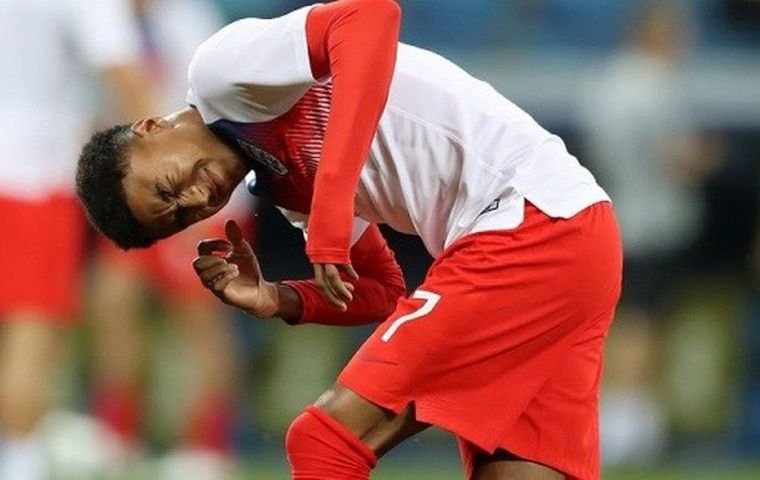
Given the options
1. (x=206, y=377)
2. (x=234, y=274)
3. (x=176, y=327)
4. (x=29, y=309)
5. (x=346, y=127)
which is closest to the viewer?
(x=346, y=127)

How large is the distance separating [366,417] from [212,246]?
0.56 m

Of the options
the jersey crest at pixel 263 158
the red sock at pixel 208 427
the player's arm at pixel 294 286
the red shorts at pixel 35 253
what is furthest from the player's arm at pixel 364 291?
the red sock at pixel 208 427

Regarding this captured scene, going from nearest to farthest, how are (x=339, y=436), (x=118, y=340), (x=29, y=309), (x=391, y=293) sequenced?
(x=339, y=436) < (x=391, y=293) < (x=29, y=309) < (x=118, y=340)

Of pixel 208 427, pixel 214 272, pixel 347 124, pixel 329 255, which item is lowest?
pixel 208 427

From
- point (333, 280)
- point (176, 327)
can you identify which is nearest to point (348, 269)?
point (333, 280)

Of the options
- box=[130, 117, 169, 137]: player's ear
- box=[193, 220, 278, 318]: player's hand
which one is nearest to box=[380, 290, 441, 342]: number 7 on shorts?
box=[193, 220, 278, 318]: player's hand

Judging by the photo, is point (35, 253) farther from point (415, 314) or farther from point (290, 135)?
point (415, 314)

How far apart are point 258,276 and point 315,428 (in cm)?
55

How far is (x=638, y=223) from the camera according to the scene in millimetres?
8953

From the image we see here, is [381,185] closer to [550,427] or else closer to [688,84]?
[550,427]

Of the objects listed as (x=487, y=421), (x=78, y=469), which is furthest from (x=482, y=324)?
(x=78, y=469)

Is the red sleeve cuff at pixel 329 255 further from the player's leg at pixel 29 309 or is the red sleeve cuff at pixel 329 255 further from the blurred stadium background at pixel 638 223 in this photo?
the blurred stadium background at pixel 638 223

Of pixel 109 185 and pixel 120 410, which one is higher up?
pixel 109 185

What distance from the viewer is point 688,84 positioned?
8953 mm
